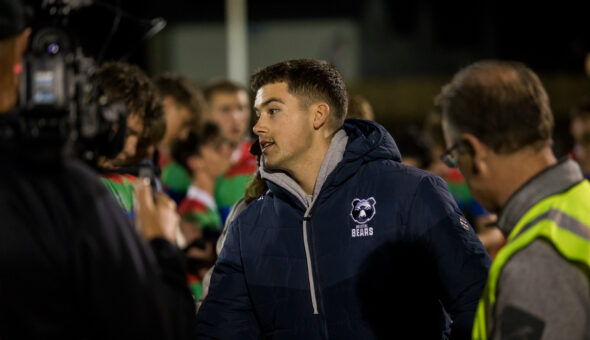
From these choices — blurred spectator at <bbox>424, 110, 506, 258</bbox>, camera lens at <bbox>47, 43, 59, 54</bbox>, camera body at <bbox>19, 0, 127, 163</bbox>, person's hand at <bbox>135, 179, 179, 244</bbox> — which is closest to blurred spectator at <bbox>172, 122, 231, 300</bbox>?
blurred spectator at <bbox>424, 110, 506, 258</bbox>

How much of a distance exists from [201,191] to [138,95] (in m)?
2.50

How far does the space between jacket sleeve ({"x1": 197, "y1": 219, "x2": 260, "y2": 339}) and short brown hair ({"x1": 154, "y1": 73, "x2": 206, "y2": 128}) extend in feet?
7.39

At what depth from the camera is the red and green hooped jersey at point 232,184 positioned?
5672 mm

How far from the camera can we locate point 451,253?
2.76 m

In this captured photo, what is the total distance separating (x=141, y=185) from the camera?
2.07 meters

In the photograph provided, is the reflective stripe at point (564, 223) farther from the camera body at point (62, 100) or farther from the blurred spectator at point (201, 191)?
the blurred spectator at point (201, 191)

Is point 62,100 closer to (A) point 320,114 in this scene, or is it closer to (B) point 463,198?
(A) point 320,114

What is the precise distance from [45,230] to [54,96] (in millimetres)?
461

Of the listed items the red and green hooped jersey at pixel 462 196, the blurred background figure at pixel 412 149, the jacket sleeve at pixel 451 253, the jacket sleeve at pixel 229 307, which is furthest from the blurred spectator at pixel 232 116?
the jacket sleeve at pixel 451 253

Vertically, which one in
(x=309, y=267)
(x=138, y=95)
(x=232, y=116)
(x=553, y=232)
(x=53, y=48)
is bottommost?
(x=309, y=267)

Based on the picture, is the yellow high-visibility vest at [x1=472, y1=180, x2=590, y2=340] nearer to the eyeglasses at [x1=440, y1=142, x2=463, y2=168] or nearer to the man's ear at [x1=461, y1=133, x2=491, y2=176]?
the man's ear at [x1=461, y1=133, x2=491, y2=176]

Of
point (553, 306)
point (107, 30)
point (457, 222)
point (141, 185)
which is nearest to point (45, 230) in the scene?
point (141, 185)

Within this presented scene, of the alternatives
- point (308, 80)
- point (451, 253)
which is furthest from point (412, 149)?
point (451, 253)

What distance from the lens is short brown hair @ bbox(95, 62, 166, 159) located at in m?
3.38
